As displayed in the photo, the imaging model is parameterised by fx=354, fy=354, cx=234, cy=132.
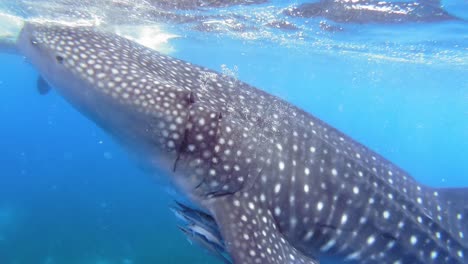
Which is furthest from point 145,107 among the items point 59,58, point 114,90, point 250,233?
point 250,233

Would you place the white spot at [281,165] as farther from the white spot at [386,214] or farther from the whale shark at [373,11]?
the whale shark at [373,11]

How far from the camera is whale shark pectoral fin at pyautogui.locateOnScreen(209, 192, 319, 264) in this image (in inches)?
136

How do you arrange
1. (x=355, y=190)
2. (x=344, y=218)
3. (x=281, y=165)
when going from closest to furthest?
(x=281, y=165) → (x=344, y=218) → (x=355, y=190)

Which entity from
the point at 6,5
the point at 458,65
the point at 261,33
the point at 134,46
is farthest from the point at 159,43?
the point at 134,46

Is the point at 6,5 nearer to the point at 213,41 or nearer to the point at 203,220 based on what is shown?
the point at 213,41

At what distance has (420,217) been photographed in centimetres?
477

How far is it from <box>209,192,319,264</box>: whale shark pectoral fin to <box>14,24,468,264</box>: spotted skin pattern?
0.01 meters

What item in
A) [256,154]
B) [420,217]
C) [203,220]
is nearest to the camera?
[203,220]

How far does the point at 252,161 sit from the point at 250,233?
85cm

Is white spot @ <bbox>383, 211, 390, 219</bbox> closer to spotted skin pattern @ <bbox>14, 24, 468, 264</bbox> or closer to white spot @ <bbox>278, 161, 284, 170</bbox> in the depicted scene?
spotted skin pattern @ <bbox>14, 24, 468, 264</bbox>

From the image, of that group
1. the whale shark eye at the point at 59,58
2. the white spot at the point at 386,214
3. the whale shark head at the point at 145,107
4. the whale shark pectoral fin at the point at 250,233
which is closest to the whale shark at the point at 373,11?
the white spot at the point at 386,214

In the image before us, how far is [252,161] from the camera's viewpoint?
4098 millimetres

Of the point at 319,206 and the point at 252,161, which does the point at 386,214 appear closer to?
the point at 319,206

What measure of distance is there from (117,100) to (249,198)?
1755 millimetres
